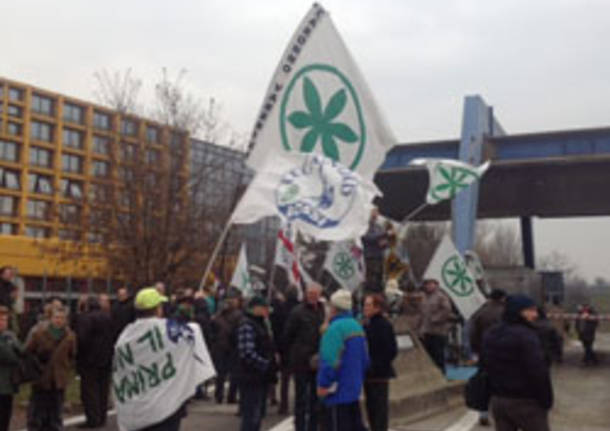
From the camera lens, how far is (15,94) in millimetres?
74188

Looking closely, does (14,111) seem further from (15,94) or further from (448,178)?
(448,178)

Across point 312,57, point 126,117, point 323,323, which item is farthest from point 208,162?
point 323,323

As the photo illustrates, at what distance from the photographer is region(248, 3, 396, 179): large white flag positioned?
976 cm

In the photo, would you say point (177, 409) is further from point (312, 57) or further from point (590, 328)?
point (590, 328)

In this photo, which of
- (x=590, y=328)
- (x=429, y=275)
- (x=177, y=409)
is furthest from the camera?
(x=590, y=328)

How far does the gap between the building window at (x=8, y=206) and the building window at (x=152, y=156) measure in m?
55.0

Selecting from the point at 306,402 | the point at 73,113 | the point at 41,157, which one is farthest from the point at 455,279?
the point at 73,113

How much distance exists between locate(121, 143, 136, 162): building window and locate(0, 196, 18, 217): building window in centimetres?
5494

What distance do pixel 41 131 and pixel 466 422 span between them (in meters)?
73.9

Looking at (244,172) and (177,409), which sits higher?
(244,172)

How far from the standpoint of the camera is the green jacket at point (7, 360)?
25.6ft

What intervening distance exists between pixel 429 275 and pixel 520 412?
7719 mm

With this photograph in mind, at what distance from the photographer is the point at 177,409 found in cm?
560

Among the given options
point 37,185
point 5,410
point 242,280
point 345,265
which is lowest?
point 5,410
